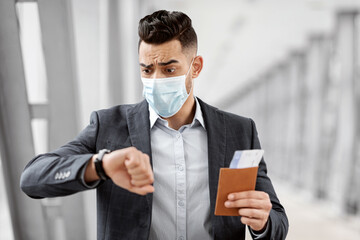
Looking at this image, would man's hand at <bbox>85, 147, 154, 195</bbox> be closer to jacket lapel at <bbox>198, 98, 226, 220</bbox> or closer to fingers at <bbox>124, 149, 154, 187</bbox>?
fingers at <bbox>124, 149, 154, 187</bbox>

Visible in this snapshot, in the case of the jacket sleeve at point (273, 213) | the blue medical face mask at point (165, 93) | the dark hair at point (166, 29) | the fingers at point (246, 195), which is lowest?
the jacket sleeve at point (273, 213)

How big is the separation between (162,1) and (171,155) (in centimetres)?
577

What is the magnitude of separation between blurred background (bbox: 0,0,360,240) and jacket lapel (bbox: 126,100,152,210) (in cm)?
85

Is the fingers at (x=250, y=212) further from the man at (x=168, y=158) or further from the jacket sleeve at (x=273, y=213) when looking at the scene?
the jacket sleeve at (x=273, y=213)

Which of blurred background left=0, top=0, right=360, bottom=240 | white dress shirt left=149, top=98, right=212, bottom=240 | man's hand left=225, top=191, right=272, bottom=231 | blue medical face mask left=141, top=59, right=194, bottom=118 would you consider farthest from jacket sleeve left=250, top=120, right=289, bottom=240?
blurred background left=0, top=0, right=360, bottom=240

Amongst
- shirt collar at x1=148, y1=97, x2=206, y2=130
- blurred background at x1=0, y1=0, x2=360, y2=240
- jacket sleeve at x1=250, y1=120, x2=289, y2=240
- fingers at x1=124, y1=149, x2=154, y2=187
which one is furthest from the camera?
blurred background at x1=0, y1=0, x2=360, y2=240

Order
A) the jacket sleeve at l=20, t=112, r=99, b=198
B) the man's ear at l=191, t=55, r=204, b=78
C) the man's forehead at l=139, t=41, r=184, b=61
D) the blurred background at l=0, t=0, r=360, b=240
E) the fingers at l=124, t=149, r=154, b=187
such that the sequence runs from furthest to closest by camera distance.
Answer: the blurred background at l=0, t=0, r=360, b=240 → the man's ear at l=191, t=55, r=204, b=78 → the man's forehead at l=139, t=41, r=184, b=61 → the jacket sleeve at l=20, t=112, r=99, b=198 → the fingers at l=124, t=149, r=154, b=187

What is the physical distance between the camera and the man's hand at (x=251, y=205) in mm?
1458

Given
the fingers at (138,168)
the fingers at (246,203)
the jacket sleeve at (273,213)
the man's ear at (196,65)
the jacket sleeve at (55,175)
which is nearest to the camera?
the fingers at (138,168)

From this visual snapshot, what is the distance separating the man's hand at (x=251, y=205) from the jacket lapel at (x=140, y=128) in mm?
349

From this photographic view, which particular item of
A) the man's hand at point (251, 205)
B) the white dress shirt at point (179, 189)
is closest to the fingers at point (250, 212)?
the man's hand at point (251, 205)

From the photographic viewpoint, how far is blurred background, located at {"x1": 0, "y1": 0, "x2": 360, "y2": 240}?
2.43 m

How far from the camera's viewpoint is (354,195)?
7836mm

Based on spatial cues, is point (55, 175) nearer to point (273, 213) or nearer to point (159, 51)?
point (159, 51)
